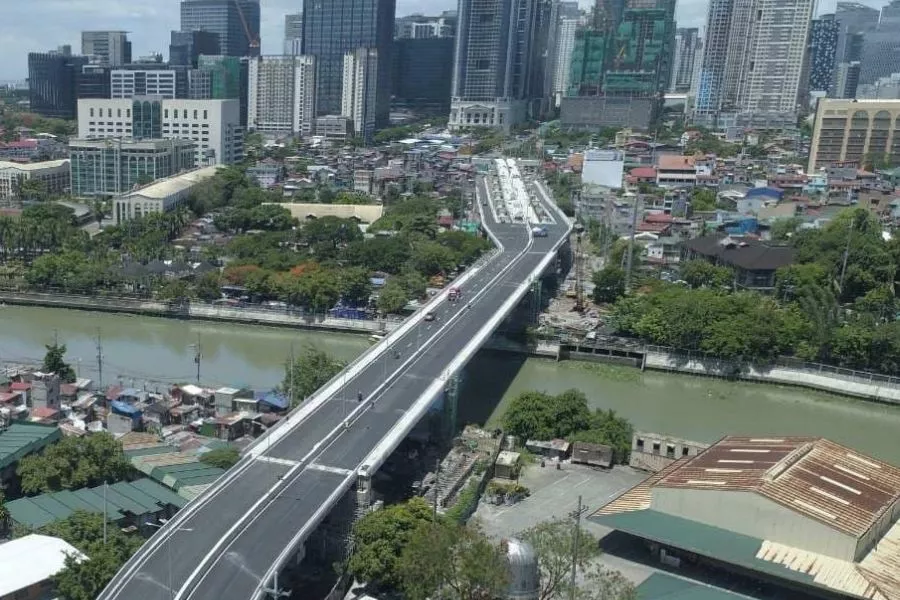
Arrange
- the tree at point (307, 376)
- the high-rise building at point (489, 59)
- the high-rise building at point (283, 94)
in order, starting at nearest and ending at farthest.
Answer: the tree at point (307, 376)
the high-rise building at point (283, 94)
the high-rise building at point (489, 59)

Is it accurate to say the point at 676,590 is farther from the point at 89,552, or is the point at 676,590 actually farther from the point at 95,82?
the point at 95,82

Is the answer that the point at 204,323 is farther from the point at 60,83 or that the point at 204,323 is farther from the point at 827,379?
the point at 60,83

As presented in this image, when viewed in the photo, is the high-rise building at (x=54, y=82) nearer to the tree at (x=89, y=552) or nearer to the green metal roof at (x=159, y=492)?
the green metal roof at (x=159, y=492)

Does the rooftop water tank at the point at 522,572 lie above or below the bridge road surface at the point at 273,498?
above

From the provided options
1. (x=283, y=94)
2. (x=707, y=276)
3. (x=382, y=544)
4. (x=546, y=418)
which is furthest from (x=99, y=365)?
(x=283, y=94)

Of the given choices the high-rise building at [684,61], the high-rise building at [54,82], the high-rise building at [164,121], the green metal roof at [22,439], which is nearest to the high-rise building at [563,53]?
the high-rise building at [684,61]

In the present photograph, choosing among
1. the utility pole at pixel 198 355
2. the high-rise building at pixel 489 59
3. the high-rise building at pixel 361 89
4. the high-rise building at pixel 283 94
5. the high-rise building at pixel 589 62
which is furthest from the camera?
the high-rise building at pixel 489 59

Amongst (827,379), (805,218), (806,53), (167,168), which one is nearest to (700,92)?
(806,53)

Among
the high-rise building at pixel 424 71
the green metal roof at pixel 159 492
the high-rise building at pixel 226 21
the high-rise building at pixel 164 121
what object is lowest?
the green metal roof at pixel 159 492

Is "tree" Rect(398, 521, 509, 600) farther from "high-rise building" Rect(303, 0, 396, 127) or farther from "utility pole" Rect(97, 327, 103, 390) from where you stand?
"high-rise building" Rect(303, 0, 396, 127)
